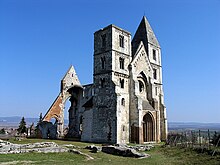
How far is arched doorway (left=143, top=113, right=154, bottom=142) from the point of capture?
123ft

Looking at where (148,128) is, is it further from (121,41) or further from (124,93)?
(121,41)

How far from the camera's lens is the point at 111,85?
34.8 metres

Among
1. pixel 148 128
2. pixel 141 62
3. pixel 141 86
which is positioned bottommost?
pixel 148 128

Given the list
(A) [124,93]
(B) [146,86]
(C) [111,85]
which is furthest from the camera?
(B) [146,86]

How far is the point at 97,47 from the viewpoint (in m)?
38.0

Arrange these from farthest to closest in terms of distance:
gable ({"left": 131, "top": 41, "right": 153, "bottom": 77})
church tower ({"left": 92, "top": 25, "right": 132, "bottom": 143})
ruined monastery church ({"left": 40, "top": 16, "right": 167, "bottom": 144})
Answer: gable ({"left": 131, "top": 41, "right": 153, "bottom": 77}) < ruined monastery church ({"left": 40, "top": 16, "right": 167, "bottom": 144}) < church tower ({"left": 92, "top": 25, "right": 132, "bottom": 143})

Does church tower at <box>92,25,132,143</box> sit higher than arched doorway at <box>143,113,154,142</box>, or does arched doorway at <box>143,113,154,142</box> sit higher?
church tower at <box>92,25,132,143</box>

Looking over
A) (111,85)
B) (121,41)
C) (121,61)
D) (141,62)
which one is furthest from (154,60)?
(111,85)

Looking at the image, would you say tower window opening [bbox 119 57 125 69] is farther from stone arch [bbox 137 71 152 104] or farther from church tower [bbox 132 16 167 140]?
church tower [bbox 132 16 167 140]

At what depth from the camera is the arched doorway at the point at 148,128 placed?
123 feet

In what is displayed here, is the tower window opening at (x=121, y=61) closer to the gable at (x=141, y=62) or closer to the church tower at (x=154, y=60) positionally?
the gable at (x=141, y=62)

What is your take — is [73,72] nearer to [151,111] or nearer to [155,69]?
[155,69]

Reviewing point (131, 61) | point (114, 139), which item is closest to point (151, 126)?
point (114, 139)

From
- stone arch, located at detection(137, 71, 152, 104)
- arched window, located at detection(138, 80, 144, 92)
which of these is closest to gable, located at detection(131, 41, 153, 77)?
stone arch, located at detection(137, 71, 152, 104)
